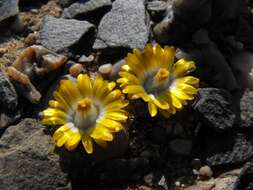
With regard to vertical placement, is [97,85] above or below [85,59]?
above

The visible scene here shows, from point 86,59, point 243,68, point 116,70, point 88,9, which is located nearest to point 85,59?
point 86,59

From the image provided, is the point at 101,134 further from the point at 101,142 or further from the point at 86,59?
the point at 86,59

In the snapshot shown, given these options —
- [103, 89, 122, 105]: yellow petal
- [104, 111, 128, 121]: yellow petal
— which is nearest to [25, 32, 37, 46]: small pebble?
[103, 89, 122, 105]: yellow petal

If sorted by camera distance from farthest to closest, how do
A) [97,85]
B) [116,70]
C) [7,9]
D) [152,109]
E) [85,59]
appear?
[7,9], [85,59], [116,70], [97,85], [152,109]

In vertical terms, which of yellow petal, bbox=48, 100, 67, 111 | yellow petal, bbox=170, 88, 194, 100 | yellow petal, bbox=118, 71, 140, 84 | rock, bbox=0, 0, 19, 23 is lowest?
yellow petal, bbox=170, 88, 194, 100

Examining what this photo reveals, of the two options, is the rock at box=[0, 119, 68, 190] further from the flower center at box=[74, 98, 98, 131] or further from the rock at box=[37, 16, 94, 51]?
the rock at box=[37, 16, 94, 51]

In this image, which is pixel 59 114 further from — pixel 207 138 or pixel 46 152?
pixel 207 138

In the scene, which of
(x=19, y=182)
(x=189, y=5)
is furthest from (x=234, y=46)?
(x=19, y=182)
